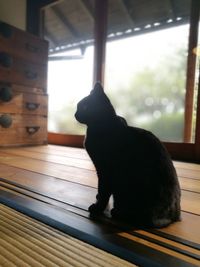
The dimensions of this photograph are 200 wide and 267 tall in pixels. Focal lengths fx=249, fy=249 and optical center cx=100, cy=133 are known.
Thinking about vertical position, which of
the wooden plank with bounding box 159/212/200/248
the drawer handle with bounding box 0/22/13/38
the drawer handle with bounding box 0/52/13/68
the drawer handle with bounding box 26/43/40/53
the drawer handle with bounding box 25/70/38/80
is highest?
the drawer handle with bounding box 0/22/13/38

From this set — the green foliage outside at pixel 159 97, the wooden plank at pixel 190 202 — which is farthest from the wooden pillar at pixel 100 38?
the wooden plank at pixel 190 202

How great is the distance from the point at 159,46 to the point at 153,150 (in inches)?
67.8

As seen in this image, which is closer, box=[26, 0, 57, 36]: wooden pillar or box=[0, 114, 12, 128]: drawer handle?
box=[0, 114, 12, 128]: drawer handle

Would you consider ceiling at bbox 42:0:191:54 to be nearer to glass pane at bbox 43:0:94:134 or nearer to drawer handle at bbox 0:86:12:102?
glass pane at bbox 43:0:94:134

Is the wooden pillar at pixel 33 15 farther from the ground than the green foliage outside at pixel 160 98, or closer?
farther from the ground

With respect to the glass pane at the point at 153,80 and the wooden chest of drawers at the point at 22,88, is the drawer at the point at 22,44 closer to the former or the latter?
the wooden chest of drawers at the point at 22,88

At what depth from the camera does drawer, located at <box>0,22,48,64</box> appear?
7.59 ft

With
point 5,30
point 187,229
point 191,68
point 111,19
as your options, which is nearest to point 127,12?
point 111,19

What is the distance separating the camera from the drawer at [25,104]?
2.37m

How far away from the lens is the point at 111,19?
8.50 ft

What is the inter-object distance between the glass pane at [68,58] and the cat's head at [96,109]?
5.91 ft

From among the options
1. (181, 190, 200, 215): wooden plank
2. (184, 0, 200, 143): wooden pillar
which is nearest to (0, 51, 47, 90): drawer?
(184, 0, 200, 143): wooden pillar

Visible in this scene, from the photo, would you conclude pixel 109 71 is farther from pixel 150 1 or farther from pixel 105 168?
pixel 105 168

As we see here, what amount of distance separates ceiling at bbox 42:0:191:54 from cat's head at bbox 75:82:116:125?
1629 mm
